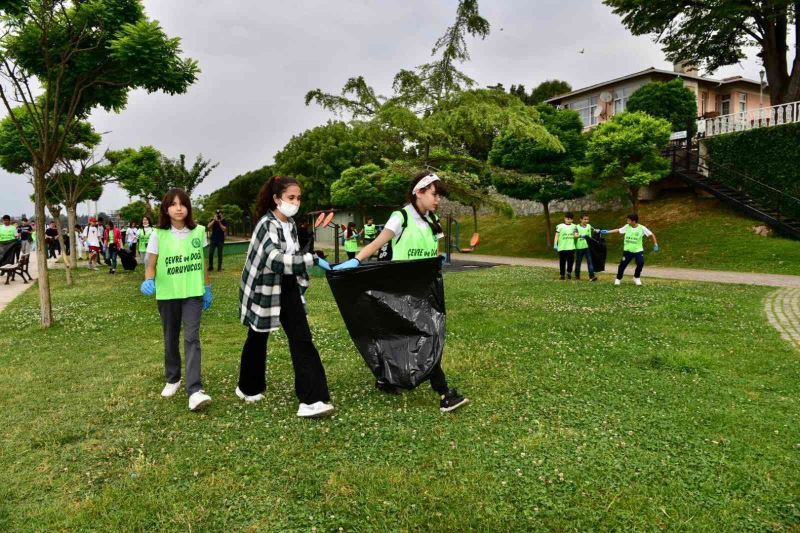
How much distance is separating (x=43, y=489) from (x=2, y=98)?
7.72 meters

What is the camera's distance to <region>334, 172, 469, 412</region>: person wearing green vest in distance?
14.5 ft

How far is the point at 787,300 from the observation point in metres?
10.5

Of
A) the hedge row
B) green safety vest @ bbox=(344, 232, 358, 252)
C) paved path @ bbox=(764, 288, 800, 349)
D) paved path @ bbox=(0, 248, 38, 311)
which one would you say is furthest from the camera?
the hedge row

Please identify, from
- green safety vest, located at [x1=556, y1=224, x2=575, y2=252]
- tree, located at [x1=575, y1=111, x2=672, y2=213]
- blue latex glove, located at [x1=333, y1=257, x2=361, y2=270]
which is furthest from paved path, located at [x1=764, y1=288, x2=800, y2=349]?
tree, located at [x1=575, y1=111, x2=672, y2=213]

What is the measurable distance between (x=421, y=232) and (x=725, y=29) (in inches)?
1116

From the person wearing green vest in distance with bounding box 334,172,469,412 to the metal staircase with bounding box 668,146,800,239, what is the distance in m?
20.2

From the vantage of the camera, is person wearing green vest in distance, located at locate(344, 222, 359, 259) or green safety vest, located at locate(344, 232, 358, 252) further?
green safety vest, located at locate(344, 232, 358, 252)

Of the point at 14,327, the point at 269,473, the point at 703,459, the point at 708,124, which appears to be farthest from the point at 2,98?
the point at 708,124

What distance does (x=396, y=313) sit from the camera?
4.43m

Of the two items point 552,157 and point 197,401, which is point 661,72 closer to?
point 552,157

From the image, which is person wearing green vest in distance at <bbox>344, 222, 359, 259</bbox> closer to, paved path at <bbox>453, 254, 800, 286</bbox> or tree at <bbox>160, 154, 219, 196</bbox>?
paved path at <bbox>453, 254, 800, 286</bbox>

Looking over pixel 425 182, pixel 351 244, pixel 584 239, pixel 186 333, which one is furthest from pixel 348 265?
pixel 351 244

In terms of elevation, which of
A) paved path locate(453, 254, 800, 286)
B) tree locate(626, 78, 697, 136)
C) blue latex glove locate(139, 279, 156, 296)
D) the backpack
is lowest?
paved path locate(453, 254, 800, 286)

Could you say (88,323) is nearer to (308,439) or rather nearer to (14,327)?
(14,327)
